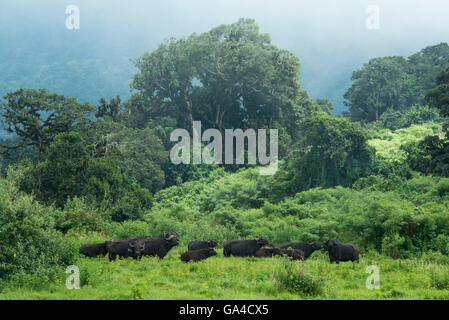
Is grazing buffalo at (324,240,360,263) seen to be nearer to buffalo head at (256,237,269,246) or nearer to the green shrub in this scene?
buffalo head at (256,237,269,246)

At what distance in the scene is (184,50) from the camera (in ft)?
158

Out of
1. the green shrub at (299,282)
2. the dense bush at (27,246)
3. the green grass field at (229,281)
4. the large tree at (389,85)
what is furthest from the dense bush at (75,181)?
the large tree at (389,85)

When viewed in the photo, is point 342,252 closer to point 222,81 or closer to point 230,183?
point 230,183

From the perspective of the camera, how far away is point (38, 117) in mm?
38875

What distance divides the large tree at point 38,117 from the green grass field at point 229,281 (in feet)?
87.5

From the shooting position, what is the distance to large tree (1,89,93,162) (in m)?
38.0

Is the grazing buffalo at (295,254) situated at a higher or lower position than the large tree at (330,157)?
lower

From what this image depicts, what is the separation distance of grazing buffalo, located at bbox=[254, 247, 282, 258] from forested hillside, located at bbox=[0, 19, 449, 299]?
0.90m

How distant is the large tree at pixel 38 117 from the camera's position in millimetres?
37969

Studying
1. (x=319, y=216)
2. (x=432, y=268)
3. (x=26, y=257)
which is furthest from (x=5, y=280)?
(x=319, y=216)

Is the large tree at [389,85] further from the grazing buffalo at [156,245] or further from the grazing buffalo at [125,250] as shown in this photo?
the grazing buffalo at [125,250]

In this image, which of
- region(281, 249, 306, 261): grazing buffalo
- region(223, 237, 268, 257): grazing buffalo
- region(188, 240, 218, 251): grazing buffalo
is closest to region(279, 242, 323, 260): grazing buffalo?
region(281, 249, 306, 261): grazing buffalo
